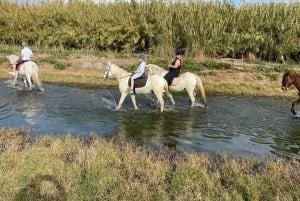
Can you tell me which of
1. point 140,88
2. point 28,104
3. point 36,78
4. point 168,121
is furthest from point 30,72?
point 168,121

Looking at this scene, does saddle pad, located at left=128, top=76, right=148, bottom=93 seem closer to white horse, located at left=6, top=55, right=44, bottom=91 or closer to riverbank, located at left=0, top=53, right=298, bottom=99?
white horse, located at left=6, top=55, right=44, bottom=91

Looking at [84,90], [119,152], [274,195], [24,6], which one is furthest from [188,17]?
[274,195]

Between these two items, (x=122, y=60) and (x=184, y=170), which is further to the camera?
(x=122, y=60)

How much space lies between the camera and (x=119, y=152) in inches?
340

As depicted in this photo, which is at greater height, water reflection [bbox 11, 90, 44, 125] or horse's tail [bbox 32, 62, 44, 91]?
horse's tail [bbox 32, 62, 44, 91]

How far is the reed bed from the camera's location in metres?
24.8

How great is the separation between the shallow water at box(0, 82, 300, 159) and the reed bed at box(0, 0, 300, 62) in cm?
843

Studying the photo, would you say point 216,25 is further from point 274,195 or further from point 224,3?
point 274,195

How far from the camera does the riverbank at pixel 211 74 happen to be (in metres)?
20.1

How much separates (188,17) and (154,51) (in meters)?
3.27

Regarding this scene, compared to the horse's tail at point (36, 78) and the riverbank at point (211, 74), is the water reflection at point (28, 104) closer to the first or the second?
the horse's tail at point (36, 78)

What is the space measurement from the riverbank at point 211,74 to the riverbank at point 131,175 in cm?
1134

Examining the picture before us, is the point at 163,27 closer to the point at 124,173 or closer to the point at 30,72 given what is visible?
the point at 30,72

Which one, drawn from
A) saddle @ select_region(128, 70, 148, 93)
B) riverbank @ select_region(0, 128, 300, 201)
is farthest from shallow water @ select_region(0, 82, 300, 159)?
riverbank @ select_region(0, 128, 300, 201)
